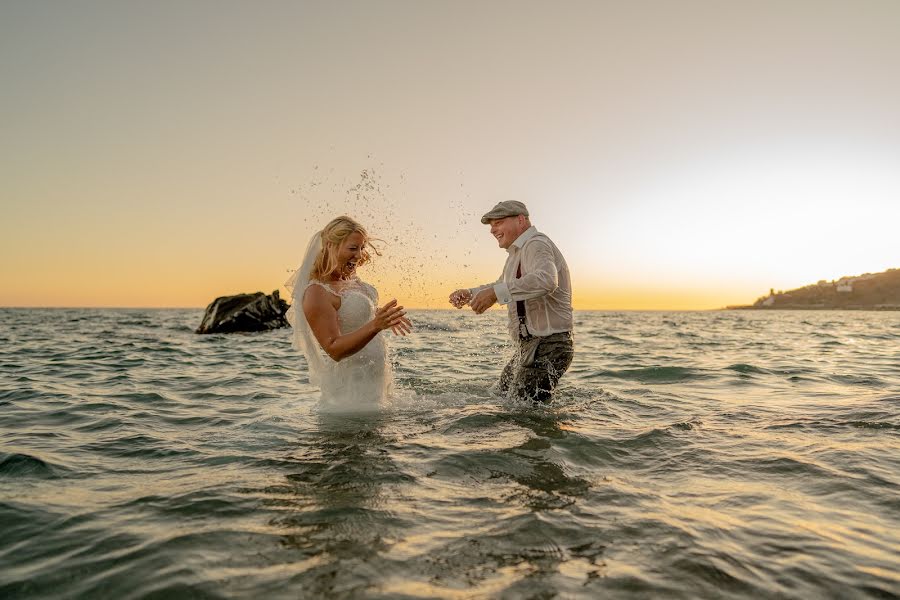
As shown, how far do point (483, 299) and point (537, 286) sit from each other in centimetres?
66

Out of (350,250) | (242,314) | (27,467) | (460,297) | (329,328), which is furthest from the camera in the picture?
(242,314)

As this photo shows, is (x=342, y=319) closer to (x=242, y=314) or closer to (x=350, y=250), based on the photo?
(x=350, y=250)

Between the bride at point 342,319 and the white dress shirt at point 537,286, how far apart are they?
4.91ft

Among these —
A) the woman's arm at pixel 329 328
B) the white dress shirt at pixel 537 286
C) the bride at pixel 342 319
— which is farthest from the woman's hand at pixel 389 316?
the white dress shirt at pixel 537 286

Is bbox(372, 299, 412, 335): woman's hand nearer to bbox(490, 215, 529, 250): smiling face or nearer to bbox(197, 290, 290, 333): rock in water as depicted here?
bbox(490, 215, 529, 250): smiling face

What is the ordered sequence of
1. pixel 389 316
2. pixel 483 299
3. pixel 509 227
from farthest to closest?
pixel 509 227, pixel 483 299, pixel 389 316

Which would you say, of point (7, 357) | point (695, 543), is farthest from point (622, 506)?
point (7, 357)

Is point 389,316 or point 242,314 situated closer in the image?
point 389,316

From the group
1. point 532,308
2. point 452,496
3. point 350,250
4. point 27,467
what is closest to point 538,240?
point 532,308

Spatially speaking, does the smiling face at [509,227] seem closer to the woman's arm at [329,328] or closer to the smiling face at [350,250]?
the smiling face at [350,250]

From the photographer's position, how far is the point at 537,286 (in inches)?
265

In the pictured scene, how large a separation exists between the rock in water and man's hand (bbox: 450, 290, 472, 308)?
861 inches

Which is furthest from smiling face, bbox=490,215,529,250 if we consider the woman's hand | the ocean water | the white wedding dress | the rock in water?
the rock in water

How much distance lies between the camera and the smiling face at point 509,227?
7.38m
